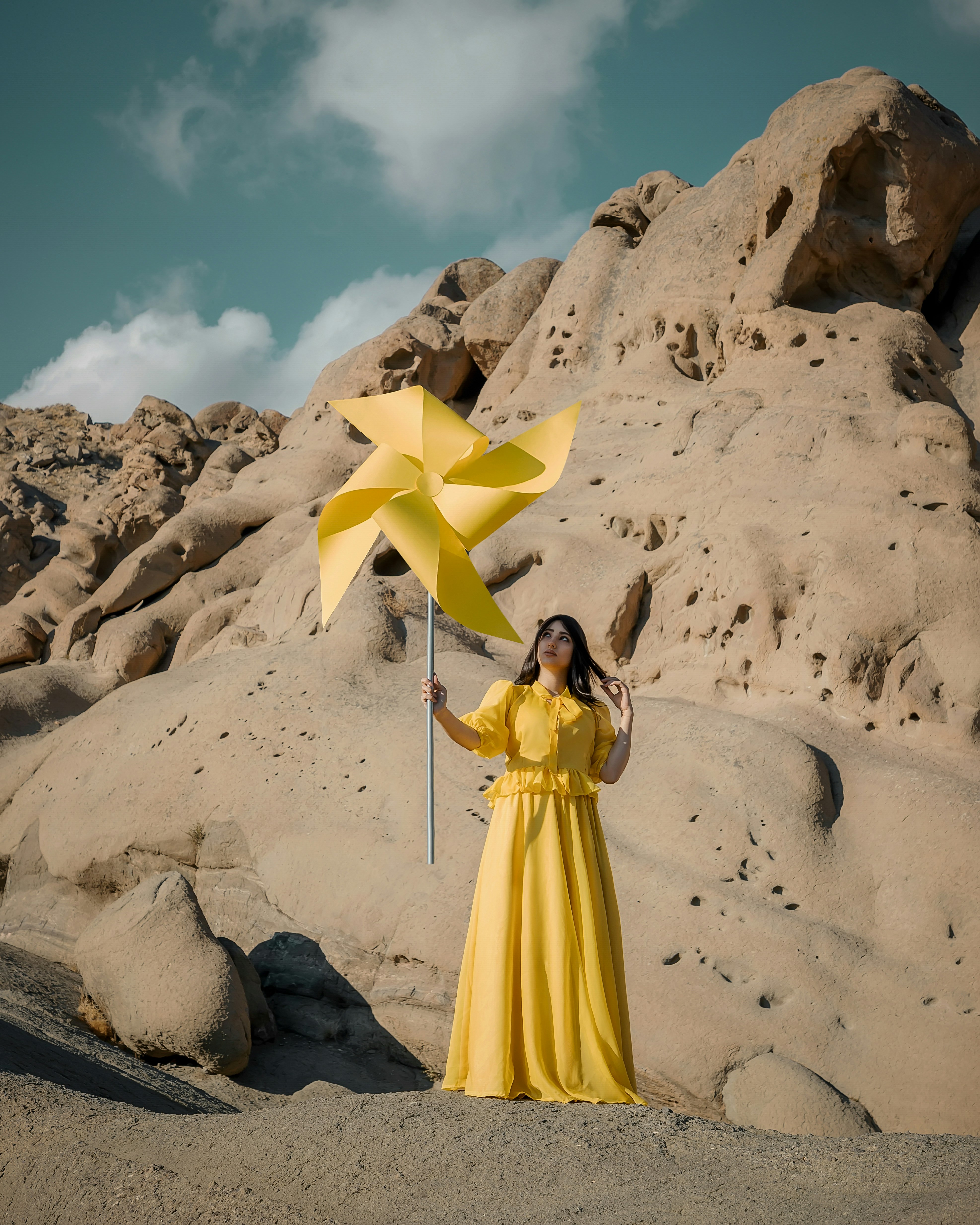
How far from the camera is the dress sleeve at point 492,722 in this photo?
4.11 meters

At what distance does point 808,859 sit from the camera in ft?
19.3

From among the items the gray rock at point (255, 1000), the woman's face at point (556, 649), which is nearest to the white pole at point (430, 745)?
the woman's face at point (556, 649)

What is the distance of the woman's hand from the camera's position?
420 cm

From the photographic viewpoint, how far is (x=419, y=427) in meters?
4.65

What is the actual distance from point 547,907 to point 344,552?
1828 mm

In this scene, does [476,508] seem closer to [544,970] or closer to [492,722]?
[492,722]

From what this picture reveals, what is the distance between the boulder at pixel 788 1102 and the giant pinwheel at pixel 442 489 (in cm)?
224

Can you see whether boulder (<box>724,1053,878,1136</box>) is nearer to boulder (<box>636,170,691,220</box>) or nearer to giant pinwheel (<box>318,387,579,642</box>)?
giant pinwheel (<box>318,387,579,642</box>)

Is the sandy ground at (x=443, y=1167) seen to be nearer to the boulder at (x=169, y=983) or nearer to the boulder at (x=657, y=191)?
the boulder at (x=169, y=983)

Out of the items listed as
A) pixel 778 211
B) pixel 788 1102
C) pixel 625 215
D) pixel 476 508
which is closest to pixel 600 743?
pixel 476 508

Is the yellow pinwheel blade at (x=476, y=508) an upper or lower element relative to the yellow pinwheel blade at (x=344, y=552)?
upper

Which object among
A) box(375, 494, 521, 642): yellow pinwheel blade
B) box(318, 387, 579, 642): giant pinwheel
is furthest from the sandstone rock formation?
box(318, 387, 579, 642): giant pinwheel

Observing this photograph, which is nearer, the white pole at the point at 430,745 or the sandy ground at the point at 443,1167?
the sandy ground at the point at 443,1167

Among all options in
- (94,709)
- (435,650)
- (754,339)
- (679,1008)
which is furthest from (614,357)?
(679,1008)
